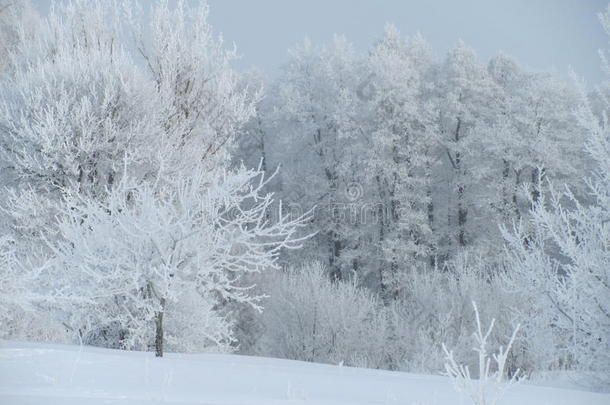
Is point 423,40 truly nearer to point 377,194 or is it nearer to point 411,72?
point 411,72

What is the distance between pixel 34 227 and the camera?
13492 millimetres

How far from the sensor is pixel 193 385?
657 centimetres

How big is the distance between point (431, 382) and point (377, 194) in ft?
65.1

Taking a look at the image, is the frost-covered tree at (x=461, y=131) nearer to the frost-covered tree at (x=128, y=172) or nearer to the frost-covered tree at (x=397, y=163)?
the frost-covered tree at (x=397, y=163)

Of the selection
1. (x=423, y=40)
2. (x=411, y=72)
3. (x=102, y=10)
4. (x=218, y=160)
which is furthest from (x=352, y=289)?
(x=423, y=40)

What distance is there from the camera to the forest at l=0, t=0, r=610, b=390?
9.30 meters

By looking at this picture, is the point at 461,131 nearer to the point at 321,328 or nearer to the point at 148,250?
the point at 321,328

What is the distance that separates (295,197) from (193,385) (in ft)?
75.4

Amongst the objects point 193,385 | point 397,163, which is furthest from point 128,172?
point 397,163

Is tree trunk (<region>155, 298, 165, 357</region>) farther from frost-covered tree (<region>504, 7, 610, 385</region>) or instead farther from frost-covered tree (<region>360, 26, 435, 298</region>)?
frost-covered tree (<region>360, 26, 435, 298</region>)

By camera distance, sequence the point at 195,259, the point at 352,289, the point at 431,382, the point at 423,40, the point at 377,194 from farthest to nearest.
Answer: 1. the point at 423,40
2. the point at 377,194
3. the point at 352,289
4. the point at 195,259
5. the point at 431,382

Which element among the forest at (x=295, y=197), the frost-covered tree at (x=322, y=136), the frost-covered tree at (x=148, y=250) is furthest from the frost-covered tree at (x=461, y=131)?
the frost-covered tree at (x=148, y=250)

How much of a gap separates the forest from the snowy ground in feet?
2.35

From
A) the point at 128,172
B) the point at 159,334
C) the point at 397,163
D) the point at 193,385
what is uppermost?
the point at 397,163
